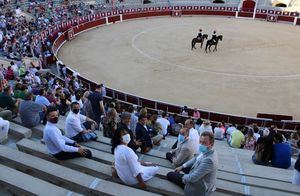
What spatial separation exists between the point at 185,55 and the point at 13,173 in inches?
764

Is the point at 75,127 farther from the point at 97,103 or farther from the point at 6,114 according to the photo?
the point at 97,103

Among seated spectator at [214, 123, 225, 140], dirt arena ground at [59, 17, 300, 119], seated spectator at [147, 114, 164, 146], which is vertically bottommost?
dirt arena ground at [59, 17, 300, 119]

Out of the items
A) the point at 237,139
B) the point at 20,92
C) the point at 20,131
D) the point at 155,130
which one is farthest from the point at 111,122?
the point at 237,139

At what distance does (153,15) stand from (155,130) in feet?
101

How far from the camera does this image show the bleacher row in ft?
17.4

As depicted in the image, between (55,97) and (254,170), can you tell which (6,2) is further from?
(254,170)

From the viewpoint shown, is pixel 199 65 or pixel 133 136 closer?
pixel 133 136

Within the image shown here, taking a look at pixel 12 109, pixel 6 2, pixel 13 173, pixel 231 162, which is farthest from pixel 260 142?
pixel 6 2

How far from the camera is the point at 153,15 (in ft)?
125

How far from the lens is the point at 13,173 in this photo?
5.60m

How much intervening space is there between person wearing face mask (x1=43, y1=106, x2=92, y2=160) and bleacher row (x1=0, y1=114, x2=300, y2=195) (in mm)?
130

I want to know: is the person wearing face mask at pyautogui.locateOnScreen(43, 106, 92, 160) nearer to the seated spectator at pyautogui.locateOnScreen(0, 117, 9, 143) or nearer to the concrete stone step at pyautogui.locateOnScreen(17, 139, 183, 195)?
the concrete stone step at pyautogui.locateOnScreen(17, 139, 183, 195)

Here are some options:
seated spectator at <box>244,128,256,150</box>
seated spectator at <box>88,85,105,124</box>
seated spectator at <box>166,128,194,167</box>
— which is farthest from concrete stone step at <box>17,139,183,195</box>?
seated spectator at <box>244,128,256,150</box>

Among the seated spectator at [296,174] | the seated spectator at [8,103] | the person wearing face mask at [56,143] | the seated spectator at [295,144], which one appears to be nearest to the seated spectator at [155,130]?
the person wearing face mask at [56,143]
